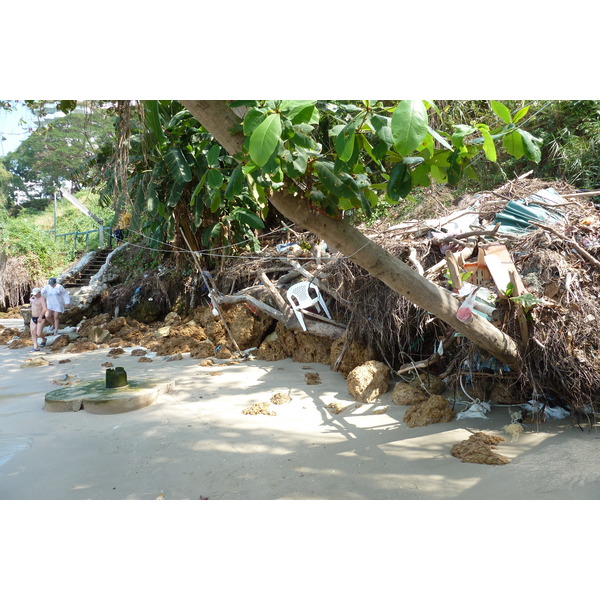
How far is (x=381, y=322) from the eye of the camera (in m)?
4.76

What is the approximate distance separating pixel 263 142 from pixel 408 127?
1.82 feet

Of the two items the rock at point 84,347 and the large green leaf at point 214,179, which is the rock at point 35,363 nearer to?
the rock at point 84,347

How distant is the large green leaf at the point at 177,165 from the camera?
21.3 ft

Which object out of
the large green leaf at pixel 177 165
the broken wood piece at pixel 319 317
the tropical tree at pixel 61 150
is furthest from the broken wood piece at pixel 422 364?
the large green leaf at pixel 177 165

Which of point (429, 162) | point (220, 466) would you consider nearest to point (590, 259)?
point (429, 162)

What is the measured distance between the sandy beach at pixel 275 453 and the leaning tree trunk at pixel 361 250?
31.4 inches

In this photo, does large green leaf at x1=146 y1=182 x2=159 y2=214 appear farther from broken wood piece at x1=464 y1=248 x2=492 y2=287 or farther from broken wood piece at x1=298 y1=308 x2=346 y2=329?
broken wood piece at x1=464 y1=248 x2=492 y2=287

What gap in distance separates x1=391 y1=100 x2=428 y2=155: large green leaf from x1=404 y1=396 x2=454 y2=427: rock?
262 centimetres

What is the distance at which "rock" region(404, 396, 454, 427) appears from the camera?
375 cm

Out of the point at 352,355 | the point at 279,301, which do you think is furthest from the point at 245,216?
the point at 352,355

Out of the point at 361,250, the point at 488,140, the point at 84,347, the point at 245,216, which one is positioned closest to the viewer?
the point at 488,140

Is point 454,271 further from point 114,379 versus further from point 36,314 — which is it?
point 36,314

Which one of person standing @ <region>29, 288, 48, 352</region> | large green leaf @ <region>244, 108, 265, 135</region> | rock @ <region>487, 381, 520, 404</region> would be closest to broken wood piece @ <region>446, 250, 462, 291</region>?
rock @ <region>487, 381, 520, 404</region>

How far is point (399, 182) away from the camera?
2.29 meters
